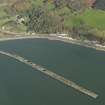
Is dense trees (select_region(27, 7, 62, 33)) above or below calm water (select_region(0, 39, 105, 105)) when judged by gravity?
above

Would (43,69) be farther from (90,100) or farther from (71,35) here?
(71,35)

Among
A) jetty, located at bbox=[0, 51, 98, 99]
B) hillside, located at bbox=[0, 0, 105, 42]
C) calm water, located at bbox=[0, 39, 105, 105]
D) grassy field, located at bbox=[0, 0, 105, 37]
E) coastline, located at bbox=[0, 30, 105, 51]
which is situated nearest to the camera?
calm water, located at bbox=[0, 39, 105, 105]

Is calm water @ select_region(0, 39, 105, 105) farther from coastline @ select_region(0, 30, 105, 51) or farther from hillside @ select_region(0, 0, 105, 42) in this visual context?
hillside @ select_region(0, 0, 105, 42)

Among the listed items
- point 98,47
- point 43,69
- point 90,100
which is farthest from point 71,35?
point 90,100

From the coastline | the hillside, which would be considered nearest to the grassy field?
the hillside

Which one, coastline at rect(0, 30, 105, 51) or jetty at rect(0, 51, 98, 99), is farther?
coastline at rect(0, 30, 105, 51)

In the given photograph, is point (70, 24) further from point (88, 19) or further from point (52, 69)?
point (52, 69)

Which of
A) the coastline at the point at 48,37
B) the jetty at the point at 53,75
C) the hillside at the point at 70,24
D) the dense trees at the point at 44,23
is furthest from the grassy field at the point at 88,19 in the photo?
the jetty at the point at 53,75

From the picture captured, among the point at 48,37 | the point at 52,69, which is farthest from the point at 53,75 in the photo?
the point at 48,37
